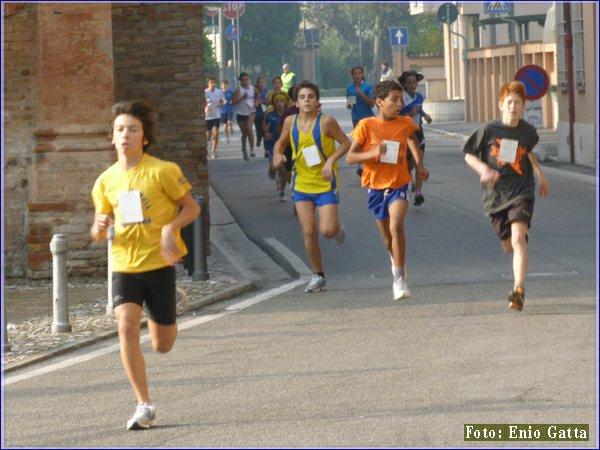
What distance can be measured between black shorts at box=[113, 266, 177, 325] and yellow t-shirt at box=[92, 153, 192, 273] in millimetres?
43

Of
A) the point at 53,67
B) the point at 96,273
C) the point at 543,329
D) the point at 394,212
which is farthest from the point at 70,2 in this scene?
the point at 543,329

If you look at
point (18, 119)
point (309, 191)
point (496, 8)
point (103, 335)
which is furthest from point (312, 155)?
point (496, 8)

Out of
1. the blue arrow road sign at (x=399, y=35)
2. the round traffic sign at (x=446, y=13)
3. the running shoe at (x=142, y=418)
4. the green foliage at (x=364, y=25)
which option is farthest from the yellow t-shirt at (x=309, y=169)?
the green foliage at (x=364, y=25)

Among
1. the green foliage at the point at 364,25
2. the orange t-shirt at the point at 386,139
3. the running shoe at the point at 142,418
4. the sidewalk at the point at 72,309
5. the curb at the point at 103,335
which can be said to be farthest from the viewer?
the green foliage at the point at 364,25

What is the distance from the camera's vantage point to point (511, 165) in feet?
38.4

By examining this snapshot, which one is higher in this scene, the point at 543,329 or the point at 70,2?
the point at 70,2

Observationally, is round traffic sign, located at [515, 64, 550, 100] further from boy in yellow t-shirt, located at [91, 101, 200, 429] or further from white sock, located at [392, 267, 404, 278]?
boy in yellow t-shirt, located at [91, 101, 200, 429]

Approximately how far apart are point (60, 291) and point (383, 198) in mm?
2813

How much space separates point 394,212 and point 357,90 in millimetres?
12821

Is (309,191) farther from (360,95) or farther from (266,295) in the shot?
A: (360,95)

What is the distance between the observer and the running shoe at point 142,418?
7.91m

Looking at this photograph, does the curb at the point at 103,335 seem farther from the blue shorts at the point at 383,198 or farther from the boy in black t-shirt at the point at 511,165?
the boy in black t-shirt at the point at 511,165

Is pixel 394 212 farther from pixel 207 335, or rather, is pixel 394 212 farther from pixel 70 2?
pixel 70 2

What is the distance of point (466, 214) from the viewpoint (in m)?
19.6
